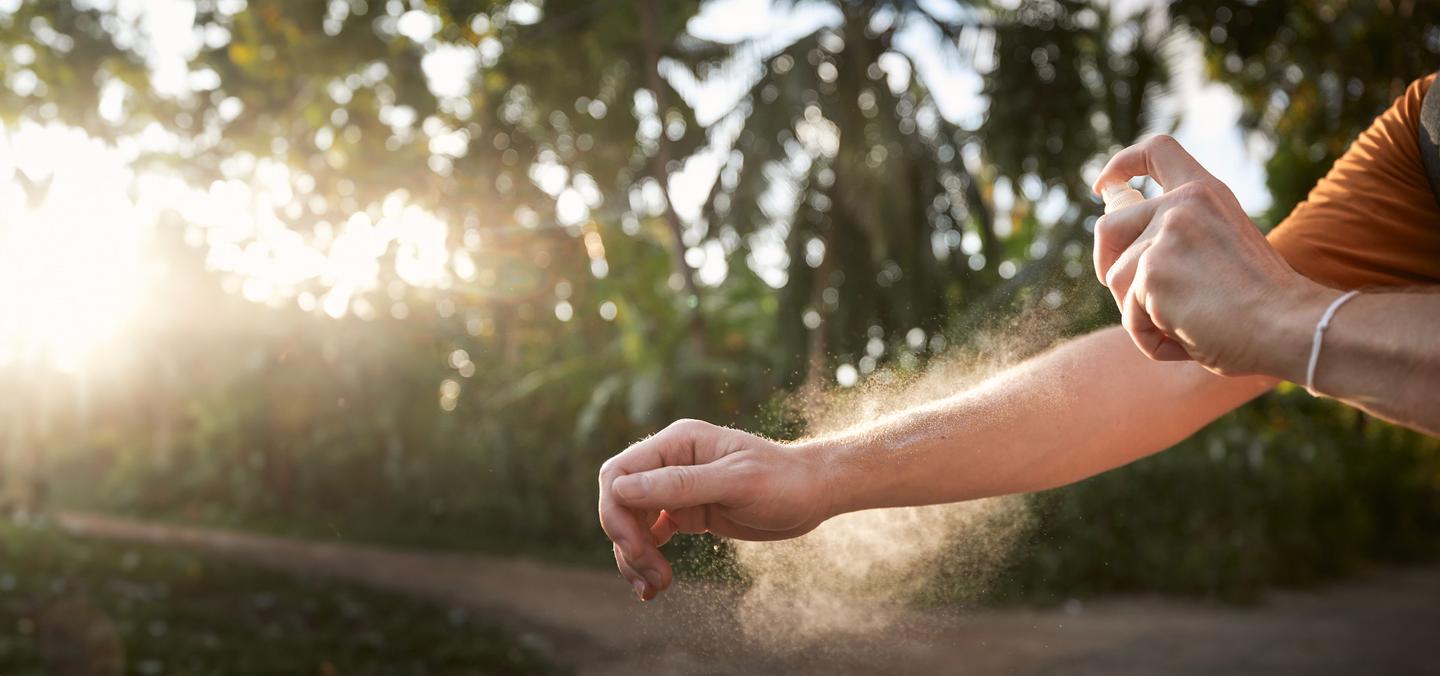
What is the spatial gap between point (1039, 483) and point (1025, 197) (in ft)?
23.7

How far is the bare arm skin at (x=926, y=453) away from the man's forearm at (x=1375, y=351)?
463 mm

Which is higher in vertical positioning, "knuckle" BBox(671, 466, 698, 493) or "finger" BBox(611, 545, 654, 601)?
"knuckle" BBox(671, 466, 698, 493)

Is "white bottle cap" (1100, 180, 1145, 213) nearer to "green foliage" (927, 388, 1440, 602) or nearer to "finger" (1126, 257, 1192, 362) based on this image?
"finger" (1126, 257, 1192, 362)

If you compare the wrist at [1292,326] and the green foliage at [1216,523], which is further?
the green foliage at [1216,523]

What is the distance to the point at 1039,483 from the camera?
1.36 m

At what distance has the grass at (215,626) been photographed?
5.16m

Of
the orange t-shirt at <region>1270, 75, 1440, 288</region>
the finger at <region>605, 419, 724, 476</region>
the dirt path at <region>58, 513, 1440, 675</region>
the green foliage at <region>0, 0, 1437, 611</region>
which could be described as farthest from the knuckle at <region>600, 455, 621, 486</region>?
the green foliage at <region>0, 0, 1437, 611</region>

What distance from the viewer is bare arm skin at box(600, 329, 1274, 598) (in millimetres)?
1115

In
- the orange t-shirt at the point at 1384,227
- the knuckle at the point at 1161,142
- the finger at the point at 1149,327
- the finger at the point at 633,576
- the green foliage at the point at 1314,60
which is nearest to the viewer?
the finger at the point at 1149,327

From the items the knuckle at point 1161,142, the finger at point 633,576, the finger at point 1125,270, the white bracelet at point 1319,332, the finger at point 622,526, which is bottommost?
the finger at point 633,576

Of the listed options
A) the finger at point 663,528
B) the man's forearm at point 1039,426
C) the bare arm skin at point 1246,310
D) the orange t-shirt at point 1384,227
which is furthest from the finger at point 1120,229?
the finger at point 663,528

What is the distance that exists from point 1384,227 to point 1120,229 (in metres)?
0.57

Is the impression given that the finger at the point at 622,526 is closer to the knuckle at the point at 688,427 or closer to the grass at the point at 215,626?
the knuckle at the point at 688,427

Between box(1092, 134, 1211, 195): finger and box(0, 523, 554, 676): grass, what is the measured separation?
16.0 feet
